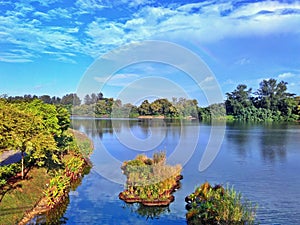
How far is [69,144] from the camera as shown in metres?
→ 21.9

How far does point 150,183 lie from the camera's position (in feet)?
45.8

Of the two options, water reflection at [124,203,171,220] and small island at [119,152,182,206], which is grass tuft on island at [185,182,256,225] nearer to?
water reflection at [124,203,171,220]

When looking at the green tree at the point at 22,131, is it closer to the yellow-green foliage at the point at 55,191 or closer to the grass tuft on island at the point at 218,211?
the yellow-green foliage at the point at 55,191

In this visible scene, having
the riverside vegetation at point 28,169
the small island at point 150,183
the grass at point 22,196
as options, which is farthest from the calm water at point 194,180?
the grass at point 22,196

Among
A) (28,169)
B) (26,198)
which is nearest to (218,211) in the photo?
(26,198)

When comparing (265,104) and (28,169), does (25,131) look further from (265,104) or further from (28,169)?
(265,104)

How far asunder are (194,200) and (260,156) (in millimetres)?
12889

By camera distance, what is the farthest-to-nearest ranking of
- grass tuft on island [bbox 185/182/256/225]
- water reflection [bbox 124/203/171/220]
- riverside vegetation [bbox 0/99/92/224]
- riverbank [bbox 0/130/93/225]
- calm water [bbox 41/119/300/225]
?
water reflection [bbox 124/203/171/220], calm water [bbox 41/119/300/225], riverside vegetation [bbox 0/99/92/224], riverbank [bbox 0/130/93/225], grass tuft on island [bbox 185/182/256/225]

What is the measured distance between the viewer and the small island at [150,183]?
13.2 meters

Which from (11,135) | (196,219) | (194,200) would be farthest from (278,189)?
(11,135)

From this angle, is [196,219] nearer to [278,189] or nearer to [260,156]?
[278,189]

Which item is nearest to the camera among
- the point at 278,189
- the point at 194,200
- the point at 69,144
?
the point at 194,200

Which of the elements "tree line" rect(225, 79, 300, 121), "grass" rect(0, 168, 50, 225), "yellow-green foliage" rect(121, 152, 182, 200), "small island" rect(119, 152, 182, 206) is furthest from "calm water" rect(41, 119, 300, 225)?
"tree line" rect(225, 79, 300, 121)

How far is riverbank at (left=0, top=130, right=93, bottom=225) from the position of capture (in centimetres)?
1049
